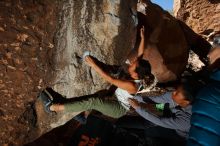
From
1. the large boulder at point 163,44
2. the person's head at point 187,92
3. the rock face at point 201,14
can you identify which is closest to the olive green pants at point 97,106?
the large boulder at point 163,44

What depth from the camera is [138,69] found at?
3.30 metres

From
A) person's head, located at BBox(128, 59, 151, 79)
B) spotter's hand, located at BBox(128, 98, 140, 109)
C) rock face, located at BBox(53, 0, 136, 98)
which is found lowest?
spotter's hand, located at BBox(128, 98, 140, 109)

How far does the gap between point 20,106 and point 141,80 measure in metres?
1.36

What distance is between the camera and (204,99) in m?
2.08

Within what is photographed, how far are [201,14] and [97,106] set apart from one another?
4.06 metres

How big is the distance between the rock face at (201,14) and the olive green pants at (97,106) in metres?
3.51

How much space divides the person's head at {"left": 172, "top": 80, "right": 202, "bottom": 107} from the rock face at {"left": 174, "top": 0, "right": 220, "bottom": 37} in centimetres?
384

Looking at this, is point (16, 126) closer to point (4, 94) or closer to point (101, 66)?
point (4, 94)

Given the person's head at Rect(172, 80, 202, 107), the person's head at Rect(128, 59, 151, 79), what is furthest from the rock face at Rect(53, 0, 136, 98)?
the person's head at Rect(172, 80, 202, 107)

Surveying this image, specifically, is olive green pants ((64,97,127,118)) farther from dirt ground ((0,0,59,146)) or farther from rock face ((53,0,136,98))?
dirt ground ((0,0,59,146))

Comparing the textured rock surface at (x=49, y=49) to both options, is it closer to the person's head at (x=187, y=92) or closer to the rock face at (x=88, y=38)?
the rock face at (x=88, y=38)

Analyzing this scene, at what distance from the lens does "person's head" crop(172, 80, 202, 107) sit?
2.62 m

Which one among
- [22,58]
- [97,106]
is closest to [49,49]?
[22,58]

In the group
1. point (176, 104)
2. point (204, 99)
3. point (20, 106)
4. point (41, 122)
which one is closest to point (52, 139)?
point (41, 122)
